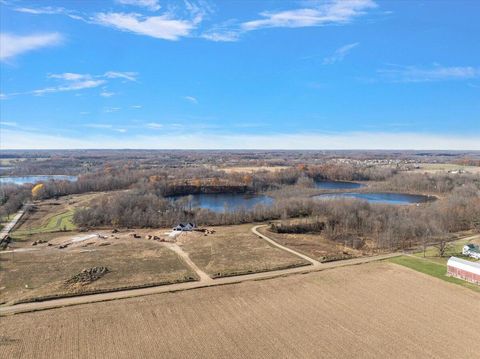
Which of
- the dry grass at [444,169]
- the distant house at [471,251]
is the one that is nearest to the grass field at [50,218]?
the distant house at [471,251]

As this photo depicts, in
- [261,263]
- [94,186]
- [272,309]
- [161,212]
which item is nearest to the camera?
[272,309]

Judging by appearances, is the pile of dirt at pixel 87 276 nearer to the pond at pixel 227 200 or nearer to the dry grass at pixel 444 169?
the pond at pixel 227 200

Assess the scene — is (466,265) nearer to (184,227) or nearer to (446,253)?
(446,253)

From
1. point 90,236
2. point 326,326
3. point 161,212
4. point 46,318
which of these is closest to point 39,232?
point 90,236

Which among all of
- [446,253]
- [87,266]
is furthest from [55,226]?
[446,253]

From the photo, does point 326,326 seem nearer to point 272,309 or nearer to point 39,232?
point 272,309

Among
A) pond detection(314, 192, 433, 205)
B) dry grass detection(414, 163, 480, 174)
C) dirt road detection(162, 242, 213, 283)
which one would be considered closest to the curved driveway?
dirt road detection(162, 242, 213, 283)

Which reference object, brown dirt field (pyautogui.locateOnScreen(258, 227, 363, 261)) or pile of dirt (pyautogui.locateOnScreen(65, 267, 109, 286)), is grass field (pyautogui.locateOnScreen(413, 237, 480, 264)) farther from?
pile of dirt (pyautogui.locateOnScreen(65, 267, 109, 286))
